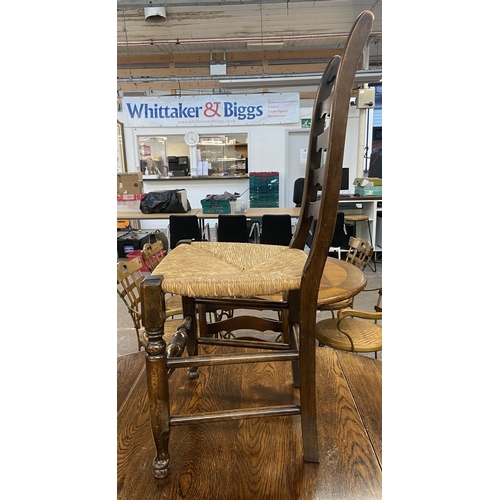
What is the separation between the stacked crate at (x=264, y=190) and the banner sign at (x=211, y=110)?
1295mm

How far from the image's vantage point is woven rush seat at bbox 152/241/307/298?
783mm

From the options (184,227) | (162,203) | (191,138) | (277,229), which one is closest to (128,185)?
(162,203)

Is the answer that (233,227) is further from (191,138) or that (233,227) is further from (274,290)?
(191,138)

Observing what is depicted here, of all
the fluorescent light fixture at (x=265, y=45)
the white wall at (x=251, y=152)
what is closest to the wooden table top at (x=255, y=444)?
the fluorescent light fixture at (x=265, y=45)

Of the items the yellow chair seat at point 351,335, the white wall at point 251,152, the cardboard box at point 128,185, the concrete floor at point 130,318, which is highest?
the white wall at point 251,152

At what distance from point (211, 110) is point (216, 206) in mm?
3201

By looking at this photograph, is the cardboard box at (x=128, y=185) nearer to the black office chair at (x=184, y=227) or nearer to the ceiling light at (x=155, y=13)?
the black office chair at (x=184, y=227)

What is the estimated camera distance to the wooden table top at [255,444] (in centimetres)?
76

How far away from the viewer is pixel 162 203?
4.61 m
